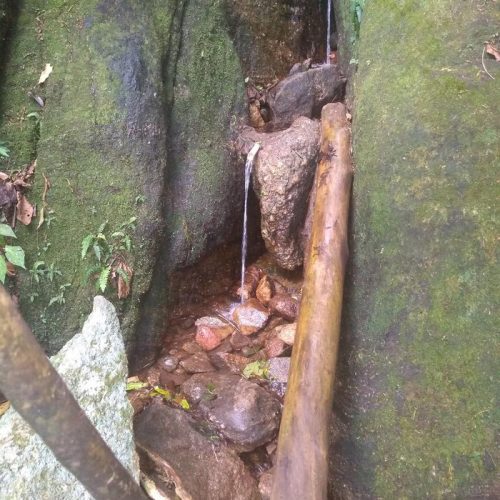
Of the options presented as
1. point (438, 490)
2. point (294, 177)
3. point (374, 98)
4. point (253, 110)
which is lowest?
point (438, 490)

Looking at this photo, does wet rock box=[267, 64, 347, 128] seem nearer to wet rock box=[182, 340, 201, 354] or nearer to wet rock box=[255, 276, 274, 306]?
wet rock box=[255, 276, 274, 306]

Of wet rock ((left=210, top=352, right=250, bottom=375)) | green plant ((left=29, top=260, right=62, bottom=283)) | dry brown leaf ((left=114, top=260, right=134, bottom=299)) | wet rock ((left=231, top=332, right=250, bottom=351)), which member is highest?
green plant ((left=29, top=260, right=62, bottom=283))

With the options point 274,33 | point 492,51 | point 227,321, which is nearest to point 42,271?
point 227,321

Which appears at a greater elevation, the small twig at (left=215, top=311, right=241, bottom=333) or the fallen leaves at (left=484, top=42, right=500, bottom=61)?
the fallen leaves at (left=484, top=42, right=500, bottom=61)

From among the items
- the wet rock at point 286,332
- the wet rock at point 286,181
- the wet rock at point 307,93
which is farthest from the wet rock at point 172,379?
the wet rock at point 307,93

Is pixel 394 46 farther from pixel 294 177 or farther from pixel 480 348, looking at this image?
pixel 480 348

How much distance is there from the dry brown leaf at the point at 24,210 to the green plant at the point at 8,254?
0.20 m

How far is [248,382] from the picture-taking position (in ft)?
15.7

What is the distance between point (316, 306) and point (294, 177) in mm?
2112

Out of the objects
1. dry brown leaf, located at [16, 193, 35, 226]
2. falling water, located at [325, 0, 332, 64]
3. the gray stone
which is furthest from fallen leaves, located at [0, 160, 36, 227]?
falling water, located at [325, 0, 332, 64]

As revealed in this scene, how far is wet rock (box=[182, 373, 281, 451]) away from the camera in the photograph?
14.0 ft

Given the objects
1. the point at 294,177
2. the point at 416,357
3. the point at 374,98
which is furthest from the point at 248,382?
the point at 374,98

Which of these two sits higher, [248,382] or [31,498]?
[31,498]

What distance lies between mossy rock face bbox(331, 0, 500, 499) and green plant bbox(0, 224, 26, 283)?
9.39ft
